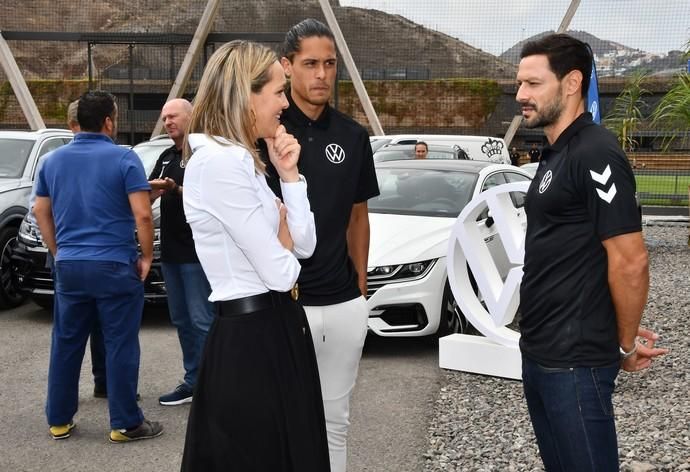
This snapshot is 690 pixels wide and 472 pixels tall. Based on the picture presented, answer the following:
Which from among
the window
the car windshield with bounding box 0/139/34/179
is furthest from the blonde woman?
the car windshield with bounding box 0/139/34/179

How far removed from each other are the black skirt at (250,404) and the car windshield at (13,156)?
7.49 m

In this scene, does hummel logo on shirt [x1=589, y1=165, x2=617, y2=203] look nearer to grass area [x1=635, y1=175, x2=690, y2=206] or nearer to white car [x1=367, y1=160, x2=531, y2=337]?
white car [x1=367, y1=160, x2=531, y2=337]

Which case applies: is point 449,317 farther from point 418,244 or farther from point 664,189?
point 664,189

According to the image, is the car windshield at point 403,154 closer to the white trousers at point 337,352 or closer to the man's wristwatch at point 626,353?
the white trousers at point 337,352

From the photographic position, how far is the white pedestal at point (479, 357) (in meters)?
6.12

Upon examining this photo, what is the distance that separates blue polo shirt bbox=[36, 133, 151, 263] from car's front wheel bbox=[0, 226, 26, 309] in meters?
4.15

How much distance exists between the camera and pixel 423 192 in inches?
329

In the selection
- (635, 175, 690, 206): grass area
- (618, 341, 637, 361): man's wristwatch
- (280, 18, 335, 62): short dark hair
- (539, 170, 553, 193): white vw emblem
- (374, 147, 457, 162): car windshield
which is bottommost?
(635, 175, 690, 206): grass area

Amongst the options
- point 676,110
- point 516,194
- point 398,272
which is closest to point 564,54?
point 398,272

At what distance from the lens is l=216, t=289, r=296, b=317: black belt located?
2668mm

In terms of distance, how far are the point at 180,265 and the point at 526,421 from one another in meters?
2.40

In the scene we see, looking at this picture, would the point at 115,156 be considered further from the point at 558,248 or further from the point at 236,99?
the point at 558,248

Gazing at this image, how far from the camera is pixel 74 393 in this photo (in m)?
5.02

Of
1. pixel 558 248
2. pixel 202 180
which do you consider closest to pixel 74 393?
pixel 202 180
